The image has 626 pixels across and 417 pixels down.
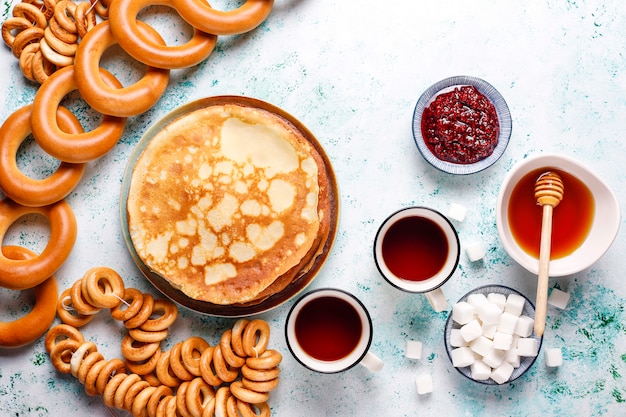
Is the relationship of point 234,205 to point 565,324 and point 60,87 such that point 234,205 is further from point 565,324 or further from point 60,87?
point 565,324

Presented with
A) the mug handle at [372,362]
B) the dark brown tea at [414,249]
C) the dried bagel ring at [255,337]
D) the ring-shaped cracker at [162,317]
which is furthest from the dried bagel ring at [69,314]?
the dark brown tea at [414,249]

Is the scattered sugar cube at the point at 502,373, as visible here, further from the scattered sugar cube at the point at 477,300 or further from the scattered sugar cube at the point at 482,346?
the scattered sugar cube at the point at 477,300

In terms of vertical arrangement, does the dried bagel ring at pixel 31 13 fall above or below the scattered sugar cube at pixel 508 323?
above

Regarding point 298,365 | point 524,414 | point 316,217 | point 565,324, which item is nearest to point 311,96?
point 316,217

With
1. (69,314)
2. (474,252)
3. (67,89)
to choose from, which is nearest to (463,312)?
(474,252)

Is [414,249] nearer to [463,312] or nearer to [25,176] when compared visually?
[463,312]
